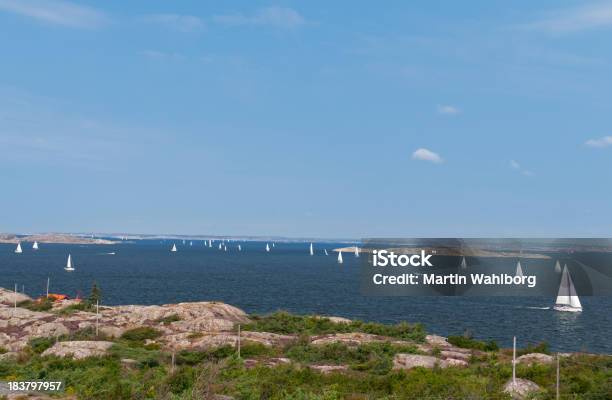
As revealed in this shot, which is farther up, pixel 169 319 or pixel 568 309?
pixel 169 319

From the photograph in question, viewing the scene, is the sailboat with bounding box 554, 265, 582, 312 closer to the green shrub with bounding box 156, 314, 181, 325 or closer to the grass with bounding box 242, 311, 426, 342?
the grass with bounding box 242, 311, 426, 342

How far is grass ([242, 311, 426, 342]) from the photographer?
43969 mm

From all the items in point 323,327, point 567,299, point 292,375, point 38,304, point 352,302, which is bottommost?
point 352,302

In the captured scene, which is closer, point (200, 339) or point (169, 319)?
point (200, 339)

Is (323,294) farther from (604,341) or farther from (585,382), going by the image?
(585,382)

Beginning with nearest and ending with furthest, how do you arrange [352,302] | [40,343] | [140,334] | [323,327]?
[40,343] → [140,334] → [323,327] → [352,302]

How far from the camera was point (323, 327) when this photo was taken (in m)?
46.0

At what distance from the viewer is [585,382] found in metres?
25.9

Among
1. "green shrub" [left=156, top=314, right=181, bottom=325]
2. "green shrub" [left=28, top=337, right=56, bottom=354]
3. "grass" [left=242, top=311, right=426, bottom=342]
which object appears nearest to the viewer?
"green shrub" [left=28, top=337, right=56, bottom=354]

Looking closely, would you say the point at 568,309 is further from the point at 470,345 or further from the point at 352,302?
the point at 470,345

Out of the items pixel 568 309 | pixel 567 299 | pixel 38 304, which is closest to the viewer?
pixel 38 304

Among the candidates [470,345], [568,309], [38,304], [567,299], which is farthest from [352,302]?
[470,345]

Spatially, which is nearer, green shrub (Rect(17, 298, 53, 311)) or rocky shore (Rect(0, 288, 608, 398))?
rocky shore (Rect(0, 288, 608, 398))

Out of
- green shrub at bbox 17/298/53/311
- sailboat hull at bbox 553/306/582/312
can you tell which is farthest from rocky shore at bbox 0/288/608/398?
sailboat hull at bbox 553/306/582/312
